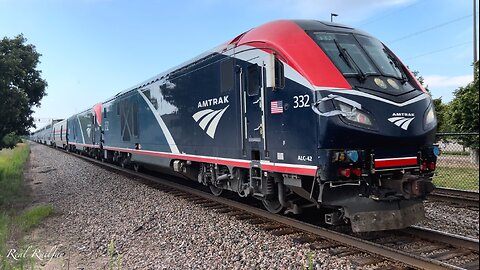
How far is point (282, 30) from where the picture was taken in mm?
6414

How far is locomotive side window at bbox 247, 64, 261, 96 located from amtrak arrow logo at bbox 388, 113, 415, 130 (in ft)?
7.47

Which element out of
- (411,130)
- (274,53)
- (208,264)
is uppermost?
(274,53)

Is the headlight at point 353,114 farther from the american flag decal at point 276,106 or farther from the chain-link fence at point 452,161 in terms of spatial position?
the chain-link fence at point 452,161

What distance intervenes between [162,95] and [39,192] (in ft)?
18.5

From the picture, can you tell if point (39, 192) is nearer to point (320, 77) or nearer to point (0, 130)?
point (0, 130)

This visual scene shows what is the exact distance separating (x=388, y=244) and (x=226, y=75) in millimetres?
4250

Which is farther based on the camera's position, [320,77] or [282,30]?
[282,30]

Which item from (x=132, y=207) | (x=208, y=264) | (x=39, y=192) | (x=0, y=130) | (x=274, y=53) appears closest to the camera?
(x=208, y=264)

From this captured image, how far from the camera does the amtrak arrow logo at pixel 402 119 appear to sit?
5473mm

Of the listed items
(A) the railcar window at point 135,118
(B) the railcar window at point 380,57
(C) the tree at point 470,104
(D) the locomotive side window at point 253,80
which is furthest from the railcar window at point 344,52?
(A) the railcar window at point 135,118

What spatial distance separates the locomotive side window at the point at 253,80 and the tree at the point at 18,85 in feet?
25.3

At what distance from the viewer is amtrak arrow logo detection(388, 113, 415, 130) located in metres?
5.47

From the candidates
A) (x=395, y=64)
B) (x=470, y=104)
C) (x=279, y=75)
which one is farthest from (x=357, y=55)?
(x=470, y=104)


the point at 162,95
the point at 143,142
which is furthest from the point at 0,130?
the point at 162,95
